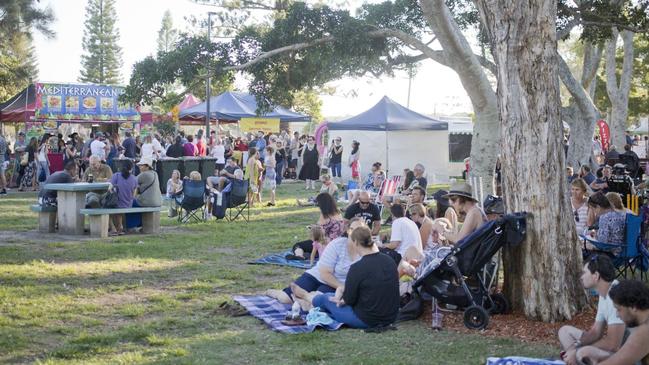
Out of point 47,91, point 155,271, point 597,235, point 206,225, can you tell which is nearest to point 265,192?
point 206,225

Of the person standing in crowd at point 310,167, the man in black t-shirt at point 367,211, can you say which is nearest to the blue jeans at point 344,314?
the man in black t-shirt at point 367,211

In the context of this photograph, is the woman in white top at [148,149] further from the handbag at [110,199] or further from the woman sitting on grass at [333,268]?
the woman sitting on grass at [333,268]

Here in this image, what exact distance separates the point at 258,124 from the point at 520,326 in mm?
23829

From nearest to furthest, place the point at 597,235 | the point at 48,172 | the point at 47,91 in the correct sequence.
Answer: the point at 597,235 → the point at 48,172 → the point at 47,91

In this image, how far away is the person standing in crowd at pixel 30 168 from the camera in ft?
74.7

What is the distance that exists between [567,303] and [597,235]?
2.31m

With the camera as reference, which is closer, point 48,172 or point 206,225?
point 206,225

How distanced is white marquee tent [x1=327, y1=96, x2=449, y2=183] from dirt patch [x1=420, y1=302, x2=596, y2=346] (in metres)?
16.2

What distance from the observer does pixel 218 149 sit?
A: 24.2m

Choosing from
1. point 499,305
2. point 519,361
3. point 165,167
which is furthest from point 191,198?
point 519,361

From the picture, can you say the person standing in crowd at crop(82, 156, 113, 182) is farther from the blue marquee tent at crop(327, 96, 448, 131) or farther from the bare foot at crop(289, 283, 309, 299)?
the blue marquee tent at crop(327, 96, 448, 131)

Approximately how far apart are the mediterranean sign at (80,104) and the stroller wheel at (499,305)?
23235 mm

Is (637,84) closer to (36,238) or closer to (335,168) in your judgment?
(335,168)

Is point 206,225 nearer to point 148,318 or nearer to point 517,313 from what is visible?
point 148,318
